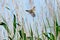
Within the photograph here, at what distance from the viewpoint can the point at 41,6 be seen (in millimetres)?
1321

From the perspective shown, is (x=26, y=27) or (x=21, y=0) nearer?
(x=26, y=27)

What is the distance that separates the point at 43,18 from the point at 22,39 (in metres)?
0.33

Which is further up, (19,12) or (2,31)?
(19,12)

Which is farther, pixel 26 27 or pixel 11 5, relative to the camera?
pixel 11 5

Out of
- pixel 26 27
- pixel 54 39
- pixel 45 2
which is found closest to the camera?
pixel 54 39

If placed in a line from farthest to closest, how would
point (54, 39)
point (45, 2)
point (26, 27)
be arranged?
point (45, 2)
point (26, 27)
point (54, 39)

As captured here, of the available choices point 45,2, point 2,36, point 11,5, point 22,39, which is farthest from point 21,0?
point 22,39

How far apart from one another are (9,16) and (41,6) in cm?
28

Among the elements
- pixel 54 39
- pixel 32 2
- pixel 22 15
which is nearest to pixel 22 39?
pixel 54 39

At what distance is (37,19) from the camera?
1288 millimetres

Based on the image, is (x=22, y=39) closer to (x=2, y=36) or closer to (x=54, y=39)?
(x=54, y=39)

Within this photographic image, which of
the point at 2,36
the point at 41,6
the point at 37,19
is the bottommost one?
the point at 2,36

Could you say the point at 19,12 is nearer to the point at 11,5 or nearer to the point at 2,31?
the point at 11,5

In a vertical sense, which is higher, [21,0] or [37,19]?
[21,0]
